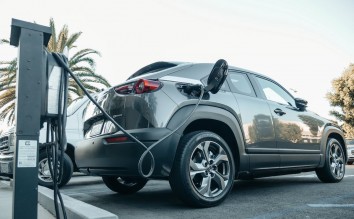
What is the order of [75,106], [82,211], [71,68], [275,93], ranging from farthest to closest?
1. [71,68]
2. [75,106]
3. [275,93]
4. [82,211]

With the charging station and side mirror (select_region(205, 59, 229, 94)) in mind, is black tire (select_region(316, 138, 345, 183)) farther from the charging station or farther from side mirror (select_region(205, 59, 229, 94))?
the charging station

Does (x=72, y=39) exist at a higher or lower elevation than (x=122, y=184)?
higher

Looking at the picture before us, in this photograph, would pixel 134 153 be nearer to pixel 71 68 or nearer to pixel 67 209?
pixel 67 209

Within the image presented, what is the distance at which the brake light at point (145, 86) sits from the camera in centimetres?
306

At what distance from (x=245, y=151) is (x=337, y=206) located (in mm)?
1034

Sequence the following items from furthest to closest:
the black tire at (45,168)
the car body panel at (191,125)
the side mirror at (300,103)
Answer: the black tire at (45,168) → the side mirror at (300,103) → the car body panel at (191,125)

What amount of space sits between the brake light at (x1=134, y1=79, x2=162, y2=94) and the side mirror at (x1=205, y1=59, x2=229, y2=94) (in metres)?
0.50

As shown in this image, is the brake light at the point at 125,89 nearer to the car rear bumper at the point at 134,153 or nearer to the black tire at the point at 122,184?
the car rear bumper at the point at 134,153

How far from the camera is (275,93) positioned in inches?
185

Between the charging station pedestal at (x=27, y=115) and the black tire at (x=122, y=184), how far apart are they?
8.05 ft

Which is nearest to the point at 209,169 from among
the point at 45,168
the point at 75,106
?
the point at 45,168

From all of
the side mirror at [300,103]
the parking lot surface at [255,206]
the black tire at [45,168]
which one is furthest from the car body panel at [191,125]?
the black tire at [45,168]

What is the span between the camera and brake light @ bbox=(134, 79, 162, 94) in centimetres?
306

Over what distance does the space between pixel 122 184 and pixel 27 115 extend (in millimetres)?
2696
